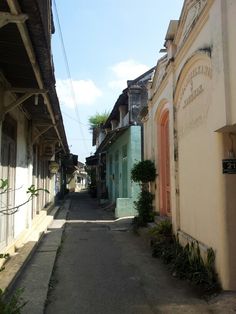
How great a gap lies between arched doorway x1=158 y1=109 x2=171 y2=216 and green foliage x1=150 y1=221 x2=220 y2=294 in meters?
1.90

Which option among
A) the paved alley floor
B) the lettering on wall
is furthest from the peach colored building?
the paved alley floor

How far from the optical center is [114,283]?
6.08m

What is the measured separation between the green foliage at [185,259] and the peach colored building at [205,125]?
165 millimetres

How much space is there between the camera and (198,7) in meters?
6.50

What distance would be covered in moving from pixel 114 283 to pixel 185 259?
1352 mm

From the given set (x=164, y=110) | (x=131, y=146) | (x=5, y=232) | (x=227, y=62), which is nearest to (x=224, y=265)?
(x=227, y=62)

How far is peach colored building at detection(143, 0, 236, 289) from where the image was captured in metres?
5.10

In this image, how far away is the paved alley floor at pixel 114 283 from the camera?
495 centimetres

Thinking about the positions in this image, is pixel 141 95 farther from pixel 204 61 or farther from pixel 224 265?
pixel 224 265

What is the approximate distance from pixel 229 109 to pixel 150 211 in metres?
6.38

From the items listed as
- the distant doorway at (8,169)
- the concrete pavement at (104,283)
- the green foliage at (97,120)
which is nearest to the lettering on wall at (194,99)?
the concrete pavement at (104,283)

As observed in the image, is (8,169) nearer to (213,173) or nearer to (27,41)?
(27,41)

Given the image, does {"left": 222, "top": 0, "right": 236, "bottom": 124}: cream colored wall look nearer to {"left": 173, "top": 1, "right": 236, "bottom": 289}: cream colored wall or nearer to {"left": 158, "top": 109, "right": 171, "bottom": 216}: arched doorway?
{"left": 173, "top": 1, "right": 236, "bottom": 289}: cream colored wall

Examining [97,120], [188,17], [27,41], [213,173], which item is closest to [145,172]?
[188,17]
